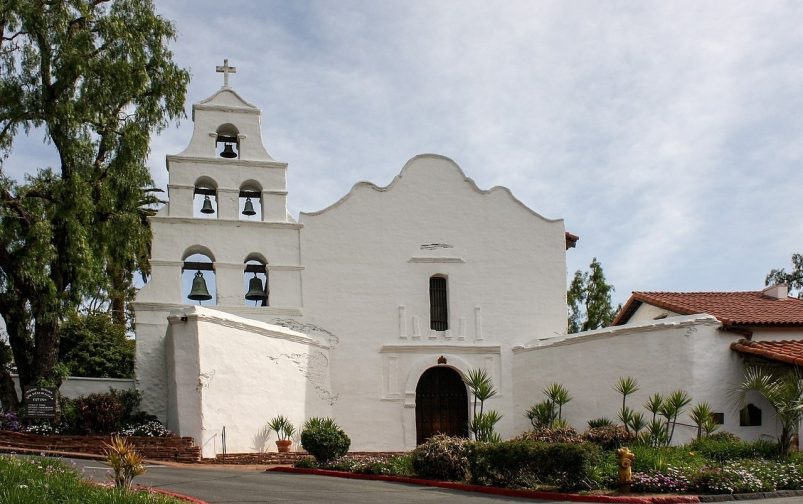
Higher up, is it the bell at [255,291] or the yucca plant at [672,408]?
the bell at [255,291]

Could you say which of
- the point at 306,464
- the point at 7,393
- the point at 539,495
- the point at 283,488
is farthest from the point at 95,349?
the point at 539,495

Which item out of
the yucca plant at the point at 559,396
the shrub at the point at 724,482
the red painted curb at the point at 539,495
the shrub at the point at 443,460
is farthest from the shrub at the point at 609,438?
the yucca plant at the point at 559,396

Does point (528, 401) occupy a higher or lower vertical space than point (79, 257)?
lower

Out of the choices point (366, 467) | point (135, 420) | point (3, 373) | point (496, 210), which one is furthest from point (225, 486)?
point (496, 210)

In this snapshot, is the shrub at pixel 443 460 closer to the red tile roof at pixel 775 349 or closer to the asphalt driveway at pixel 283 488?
the asphalt driveway at pixel 283 488

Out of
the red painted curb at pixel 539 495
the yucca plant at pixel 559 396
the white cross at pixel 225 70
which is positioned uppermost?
the white cross at pixel 225 70

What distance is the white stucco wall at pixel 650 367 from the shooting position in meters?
21.8

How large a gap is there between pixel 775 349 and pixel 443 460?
9.46 metres

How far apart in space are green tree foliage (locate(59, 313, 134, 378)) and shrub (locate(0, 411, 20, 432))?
8.31 m

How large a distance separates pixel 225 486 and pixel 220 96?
560 inches

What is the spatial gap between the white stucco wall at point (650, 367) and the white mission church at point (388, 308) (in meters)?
0.04

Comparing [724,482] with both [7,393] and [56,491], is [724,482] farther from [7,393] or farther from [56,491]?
[7,393]

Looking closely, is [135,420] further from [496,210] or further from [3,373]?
[496,210]

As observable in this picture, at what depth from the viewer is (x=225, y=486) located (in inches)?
593
